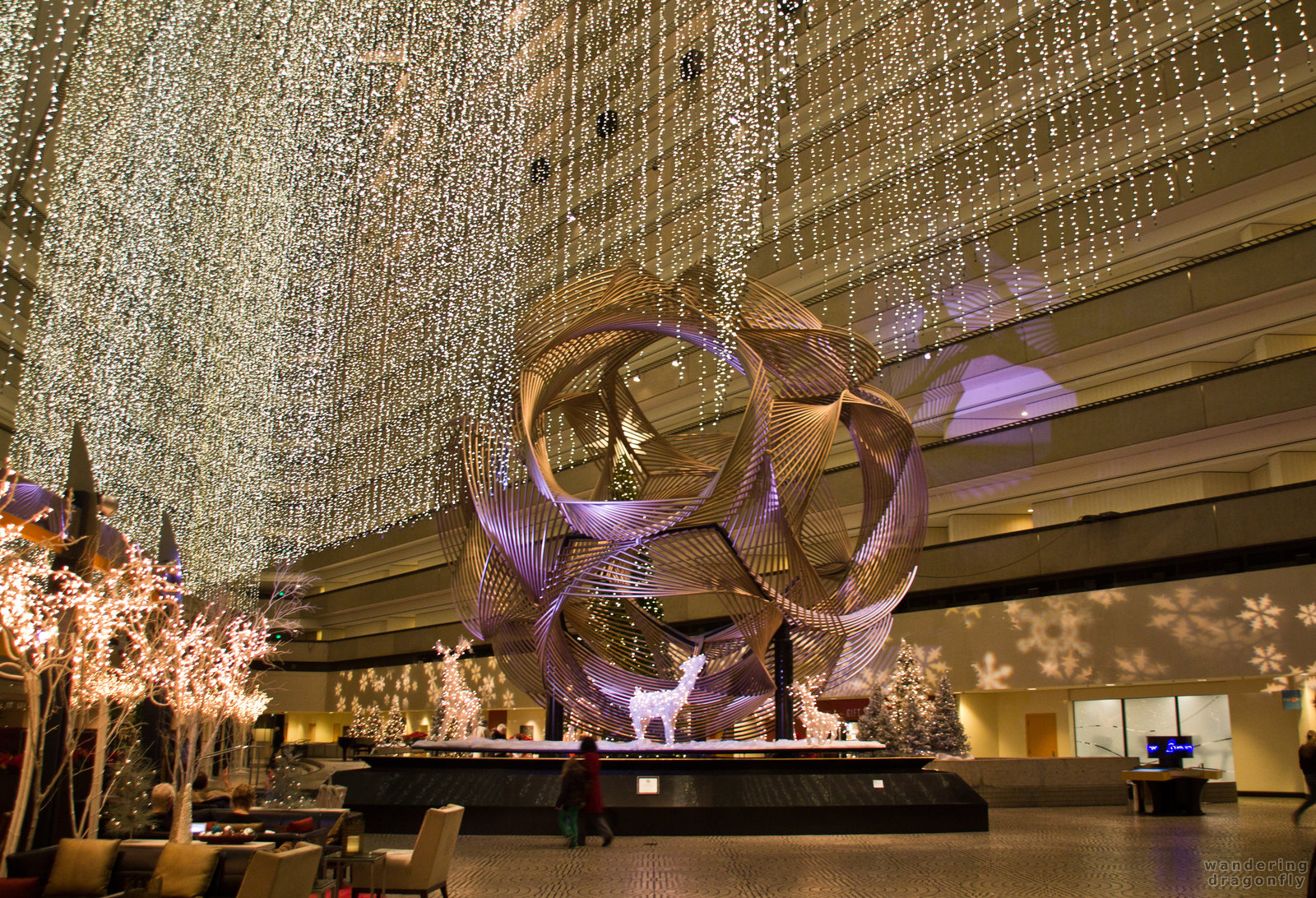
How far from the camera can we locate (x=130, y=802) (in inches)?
377

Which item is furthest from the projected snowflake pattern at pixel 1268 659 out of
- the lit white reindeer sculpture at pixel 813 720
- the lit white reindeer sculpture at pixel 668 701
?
the lit white reindeer sculpture at pixel 668 701

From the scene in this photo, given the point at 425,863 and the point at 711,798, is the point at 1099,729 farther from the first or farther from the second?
the point at 425,863

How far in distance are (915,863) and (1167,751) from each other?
696 cm

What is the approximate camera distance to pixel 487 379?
27031 mm

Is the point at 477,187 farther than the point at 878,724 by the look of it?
Yes

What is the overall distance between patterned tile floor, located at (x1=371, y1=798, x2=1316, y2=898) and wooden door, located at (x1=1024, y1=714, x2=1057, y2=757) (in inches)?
245

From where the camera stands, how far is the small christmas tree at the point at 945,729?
47.9 ft

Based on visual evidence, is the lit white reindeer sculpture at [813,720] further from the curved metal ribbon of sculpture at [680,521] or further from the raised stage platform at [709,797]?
the raised stage platform at [709,797]

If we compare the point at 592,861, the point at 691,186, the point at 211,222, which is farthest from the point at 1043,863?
the point at 211,222

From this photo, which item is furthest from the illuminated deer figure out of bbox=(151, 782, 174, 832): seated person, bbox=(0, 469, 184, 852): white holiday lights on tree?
bbox=(151, 782, 174, 832): seated person

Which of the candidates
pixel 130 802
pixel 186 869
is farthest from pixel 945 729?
pixel 186 869

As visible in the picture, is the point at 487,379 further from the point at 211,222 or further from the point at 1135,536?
the point at 1135,536

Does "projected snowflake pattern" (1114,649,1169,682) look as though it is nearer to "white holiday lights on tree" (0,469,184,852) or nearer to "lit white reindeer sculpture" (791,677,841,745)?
"lit white reindeer sculpture" (791,677,841,745)

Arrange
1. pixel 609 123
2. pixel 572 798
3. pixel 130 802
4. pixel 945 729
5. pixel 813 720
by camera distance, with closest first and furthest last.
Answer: pixel 572 798
pixel 130 802
pixel 813 720
pixel 945 729
pixel 609 123
